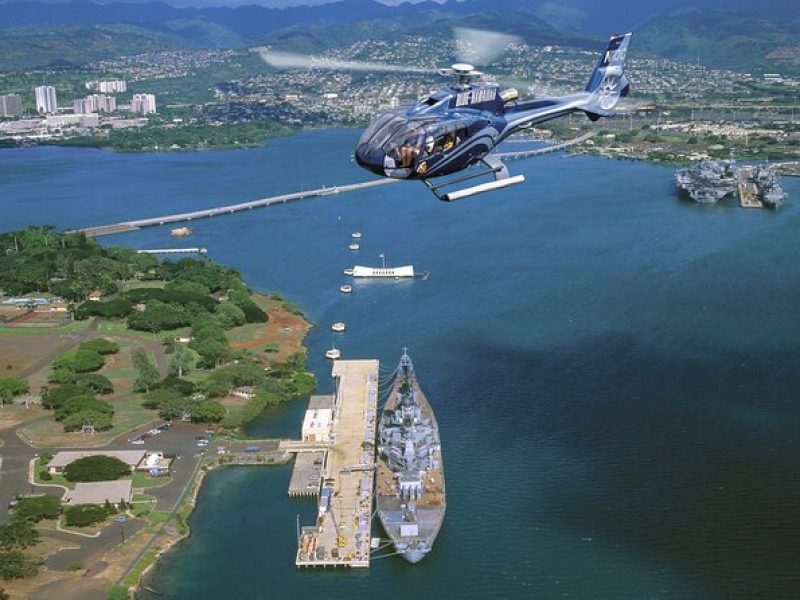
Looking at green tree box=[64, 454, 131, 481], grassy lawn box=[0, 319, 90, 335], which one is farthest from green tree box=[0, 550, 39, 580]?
grassy lawn box=[0, 319, 90, 335]

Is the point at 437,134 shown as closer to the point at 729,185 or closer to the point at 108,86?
the point at 729,185

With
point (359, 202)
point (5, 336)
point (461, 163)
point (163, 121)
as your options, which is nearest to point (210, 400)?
point (5, 336)

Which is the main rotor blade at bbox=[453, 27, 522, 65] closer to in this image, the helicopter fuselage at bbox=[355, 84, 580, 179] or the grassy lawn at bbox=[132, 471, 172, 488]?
the helicopter fuselage at bbox=[355, 84, 580, 179]

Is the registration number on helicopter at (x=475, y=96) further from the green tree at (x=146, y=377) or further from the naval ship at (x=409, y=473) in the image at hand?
the green tree at (x=146, y=377)

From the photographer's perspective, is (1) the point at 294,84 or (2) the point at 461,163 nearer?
(2) the point at 461,163

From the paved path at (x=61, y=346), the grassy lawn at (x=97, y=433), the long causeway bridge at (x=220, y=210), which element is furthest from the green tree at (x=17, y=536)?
the long causeway bridge at (x=220, y=210)

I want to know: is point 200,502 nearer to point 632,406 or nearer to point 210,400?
point 210,400
